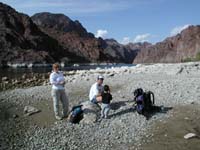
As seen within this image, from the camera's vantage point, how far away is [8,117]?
62.9ft

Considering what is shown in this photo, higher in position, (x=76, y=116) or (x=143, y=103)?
(x=143, y=103)

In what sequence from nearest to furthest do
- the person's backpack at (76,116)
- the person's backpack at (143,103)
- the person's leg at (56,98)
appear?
1. the person's backpack at (76,116)
2. the person's backpack at (143,103)
3. the person's leg at (56,98)

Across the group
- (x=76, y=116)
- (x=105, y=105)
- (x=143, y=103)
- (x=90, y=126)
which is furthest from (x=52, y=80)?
(x=143, y=103)

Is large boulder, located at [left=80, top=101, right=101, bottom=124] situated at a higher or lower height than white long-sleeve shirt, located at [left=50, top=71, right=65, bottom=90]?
lower

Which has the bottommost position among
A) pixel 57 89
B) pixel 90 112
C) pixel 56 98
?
pixel 90 112

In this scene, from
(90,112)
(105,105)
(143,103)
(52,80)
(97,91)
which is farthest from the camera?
(97,91)

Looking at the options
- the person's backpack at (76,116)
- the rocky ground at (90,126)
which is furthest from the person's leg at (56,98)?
the person's backpack at (76,116)

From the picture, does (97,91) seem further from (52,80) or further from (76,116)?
(52,80)

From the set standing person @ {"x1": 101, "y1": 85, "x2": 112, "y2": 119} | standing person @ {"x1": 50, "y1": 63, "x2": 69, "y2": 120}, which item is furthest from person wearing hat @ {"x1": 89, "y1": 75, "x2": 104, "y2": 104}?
standing person @ {"x1": 50, "y1": 63, "x2": 69, "y2": 120}

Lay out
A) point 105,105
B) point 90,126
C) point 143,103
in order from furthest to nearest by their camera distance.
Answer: point 143,103 → point 105,105 → point 90,126

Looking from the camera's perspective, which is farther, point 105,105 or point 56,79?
point 56,79

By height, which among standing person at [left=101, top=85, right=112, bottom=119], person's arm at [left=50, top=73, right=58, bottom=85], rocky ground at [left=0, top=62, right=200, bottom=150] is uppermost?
person's arm at [left=50, top=73, right=58, bottom=85]

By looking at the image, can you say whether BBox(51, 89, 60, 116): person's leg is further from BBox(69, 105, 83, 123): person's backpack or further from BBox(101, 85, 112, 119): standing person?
BBox(101, 85, 112, 119): standing person

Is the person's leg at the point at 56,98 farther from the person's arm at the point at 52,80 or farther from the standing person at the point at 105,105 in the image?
the standing person at the point at 105,105
